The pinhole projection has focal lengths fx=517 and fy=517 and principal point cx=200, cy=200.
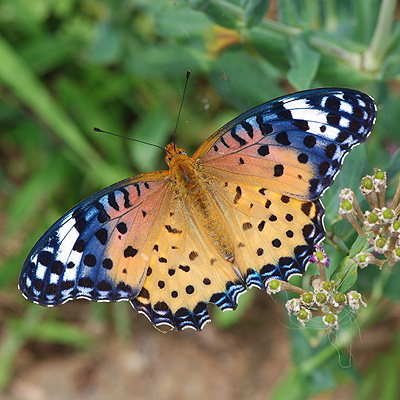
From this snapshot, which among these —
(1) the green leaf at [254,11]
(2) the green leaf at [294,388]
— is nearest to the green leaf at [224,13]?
(1) the green leaf at [254,11]

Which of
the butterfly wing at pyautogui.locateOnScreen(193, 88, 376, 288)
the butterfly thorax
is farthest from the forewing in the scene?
the butterfly thorax

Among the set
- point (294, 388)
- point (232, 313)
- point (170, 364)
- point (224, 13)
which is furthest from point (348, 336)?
point (224, 13)

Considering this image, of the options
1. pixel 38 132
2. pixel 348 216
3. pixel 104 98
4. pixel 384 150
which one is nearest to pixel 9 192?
pixel 38 132

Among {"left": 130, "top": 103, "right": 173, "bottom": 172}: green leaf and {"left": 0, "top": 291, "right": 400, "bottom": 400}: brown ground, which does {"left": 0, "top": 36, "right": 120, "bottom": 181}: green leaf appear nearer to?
{"left": 130, "top": 103, "right": 173, "bottom": 172}: green leaf

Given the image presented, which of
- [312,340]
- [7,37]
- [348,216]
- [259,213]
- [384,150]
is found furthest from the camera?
[7,37]

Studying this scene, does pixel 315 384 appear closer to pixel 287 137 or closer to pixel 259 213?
pixel 259 213

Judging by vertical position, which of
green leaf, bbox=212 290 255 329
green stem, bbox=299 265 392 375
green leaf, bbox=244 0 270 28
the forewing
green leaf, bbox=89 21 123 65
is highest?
green leaf, bbox=244 0 270 28

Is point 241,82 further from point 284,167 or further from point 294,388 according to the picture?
point 294,388
